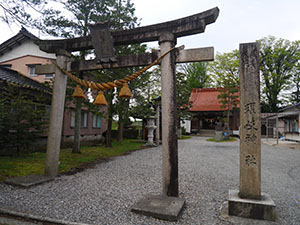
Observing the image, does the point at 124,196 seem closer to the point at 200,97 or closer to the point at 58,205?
the point at 58,205

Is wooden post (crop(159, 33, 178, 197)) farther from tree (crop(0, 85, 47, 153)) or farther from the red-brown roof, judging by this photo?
the red-brown roof

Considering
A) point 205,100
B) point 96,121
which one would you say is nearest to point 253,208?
point 96,121

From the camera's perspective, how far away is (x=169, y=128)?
418cm

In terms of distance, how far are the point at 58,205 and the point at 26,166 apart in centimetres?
403

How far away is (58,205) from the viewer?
387 centimetres

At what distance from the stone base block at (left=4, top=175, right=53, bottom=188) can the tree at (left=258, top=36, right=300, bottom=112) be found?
3157 cm

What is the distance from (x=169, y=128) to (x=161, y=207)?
151 cm

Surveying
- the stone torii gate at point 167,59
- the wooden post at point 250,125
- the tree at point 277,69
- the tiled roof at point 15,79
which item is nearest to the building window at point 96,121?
the tiled roof at point 15,79

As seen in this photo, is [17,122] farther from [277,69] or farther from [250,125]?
[277,69]

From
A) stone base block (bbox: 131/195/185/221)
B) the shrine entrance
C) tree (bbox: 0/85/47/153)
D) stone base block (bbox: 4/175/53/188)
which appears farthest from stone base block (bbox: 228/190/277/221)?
tree (bbox: 0/85/47/153)

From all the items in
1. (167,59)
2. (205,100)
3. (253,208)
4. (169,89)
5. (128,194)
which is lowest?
(128,194)

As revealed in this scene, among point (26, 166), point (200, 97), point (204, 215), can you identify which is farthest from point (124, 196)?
point (200, 97)

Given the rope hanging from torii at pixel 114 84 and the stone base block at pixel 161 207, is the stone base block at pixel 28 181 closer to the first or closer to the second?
the rope hanging from torii at pixel 114 84

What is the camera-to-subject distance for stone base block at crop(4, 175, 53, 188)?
493cm
